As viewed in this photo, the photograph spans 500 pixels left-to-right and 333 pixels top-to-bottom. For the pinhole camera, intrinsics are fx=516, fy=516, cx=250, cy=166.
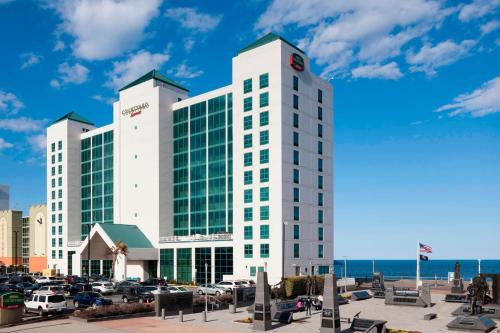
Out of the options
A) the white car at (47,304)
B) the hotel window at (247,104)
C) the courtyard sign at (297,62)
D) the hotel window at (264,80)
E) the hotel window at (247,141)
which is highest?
the courtyard sign at (297,62)

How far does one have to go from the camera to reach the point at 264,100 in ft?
234

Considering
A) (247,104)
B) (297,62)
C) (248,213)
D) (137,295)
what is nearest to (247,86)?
(247,104)

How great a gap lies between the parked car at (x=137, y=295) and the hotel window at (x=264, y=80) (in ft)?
105

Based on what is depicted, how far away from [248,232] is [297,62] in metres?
24.8

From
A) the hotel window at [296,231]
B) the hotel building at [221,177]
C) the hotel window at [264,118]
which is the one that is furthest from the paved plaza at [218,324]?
the hotel window at [264,118]

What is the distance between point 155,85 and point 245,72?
21.5 m

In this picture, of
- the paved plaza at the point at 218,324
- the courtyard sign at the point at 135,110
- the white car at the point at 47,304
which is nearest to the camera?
the paved plaza at the point at 218,324

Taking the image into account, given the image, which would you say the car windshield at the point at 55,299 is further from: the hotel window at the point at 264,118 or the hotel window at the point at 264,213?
the hotel window at the point at 264,118

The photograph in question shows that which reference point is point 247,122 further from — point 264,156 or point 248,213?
point 248,213

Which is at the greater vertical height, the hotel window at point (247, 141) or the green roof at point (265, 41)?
the green roof at point (265, 41)

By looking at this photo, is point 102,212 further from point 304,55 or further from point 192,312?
point 192,312

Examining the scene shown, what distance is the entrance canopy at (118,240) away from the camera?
267 ft

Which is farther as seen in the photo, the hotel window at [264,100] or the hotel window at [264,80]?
the hotel window at [264,80]

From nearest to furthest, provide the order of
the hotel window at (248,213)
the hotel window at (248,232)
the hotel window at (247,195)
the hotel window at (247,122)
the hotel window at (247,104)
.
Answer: the hotel window at (248,232) → the hotel window at (248,213) → the hotel window at (247,195) → the hotel window at (247,122) → the hotel window at (247,104)
